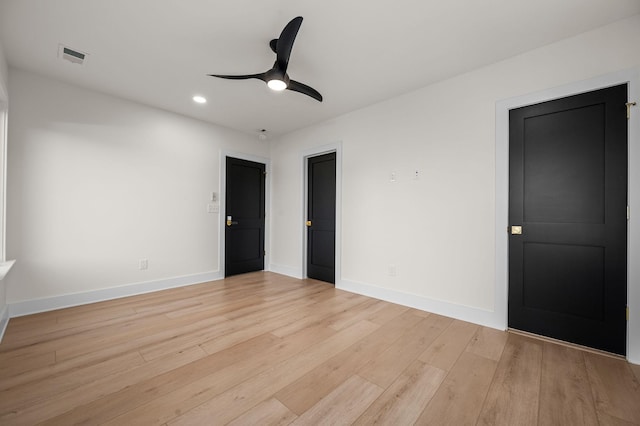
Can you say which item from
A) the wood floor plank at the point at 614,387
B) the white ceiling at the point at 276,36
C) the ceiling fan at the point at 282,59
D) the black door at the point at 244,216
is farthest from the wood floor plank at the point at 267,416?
the black door at the point at 244,216

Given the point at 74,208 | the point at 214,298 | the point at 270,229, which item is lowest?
the point at 214,298

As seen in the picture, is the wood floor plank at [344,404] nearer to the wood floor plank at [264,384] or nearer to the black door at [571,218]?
the wood floor plank at [264,384]

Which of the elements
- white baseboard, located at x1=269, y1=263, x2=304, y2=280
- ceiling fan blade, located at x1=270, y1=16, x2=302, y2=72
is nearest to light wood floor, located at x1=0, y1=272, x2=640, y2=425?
white baseboard, located at x1=269, y1=263, x2=304, y2=280

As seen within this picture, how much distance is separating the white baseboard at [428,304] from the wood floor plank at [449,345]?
10 centimetres

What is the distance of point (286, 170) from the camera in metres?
4.96

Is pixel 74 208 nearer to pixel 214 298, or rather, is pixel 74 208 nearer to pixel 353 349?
pixel 214 298

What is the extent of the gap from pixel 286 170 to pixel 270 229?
124cm

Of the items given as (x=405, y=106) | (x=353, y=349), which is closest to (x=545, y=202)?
(x=405, y=106)

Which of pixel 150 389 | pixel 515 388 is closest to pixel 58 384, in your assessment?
pixel 150 389

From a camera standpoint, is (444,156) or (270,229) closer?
(444,156)

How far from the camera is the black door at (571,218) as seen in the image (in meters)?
2.08

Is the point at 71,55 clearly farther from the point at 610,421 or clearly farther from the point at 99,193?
the point at 610,421

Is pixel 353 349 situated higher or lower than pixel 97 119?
lower

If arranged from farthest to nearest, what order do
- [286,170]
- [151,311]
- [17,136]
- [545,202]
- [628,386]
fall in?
1. [286,170]
2. [151,311]
3. [17,136]
4. [545,202]
5. [628,386]
